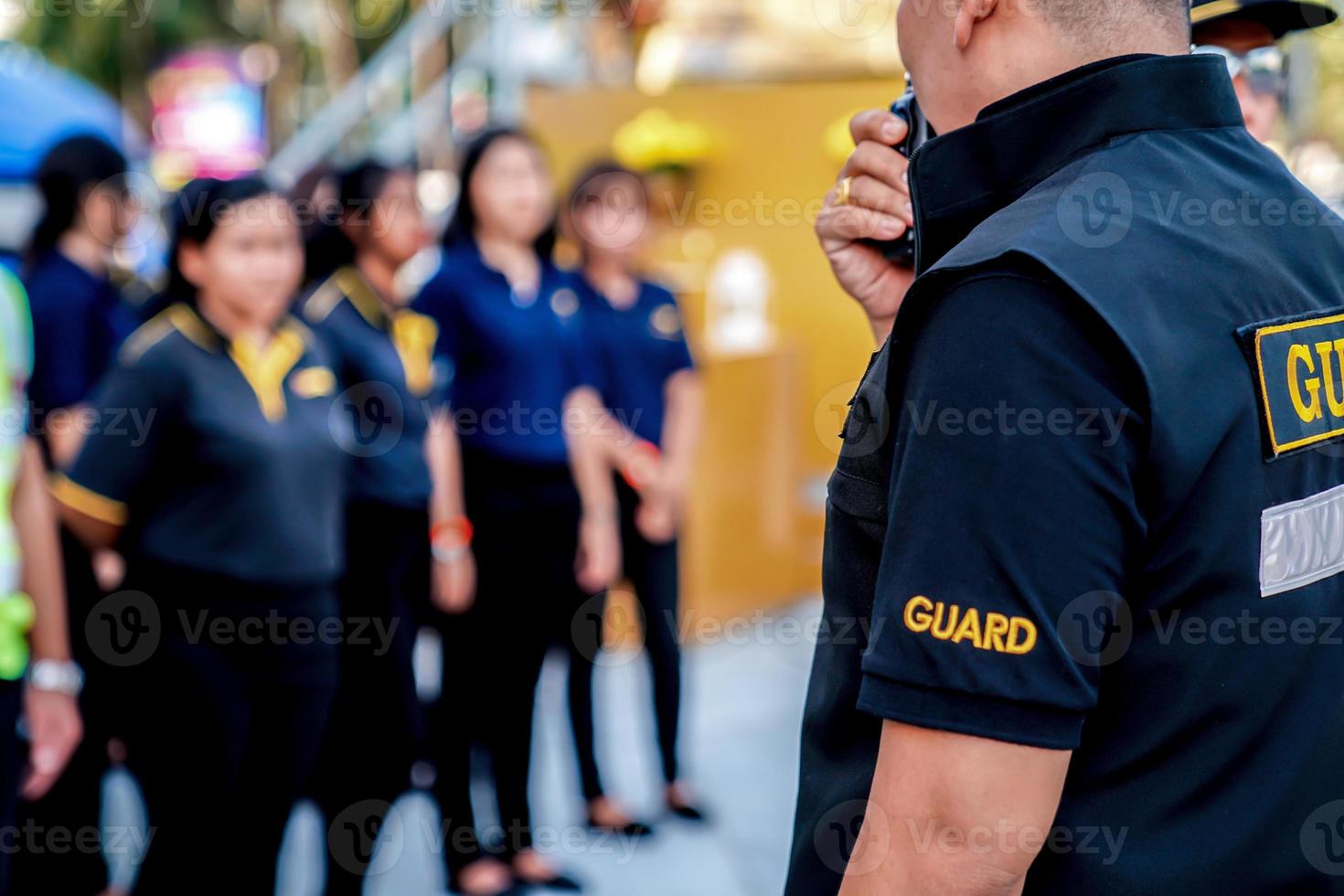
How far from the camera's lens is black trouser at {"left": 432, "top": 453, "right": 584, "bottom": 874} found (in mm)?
3525

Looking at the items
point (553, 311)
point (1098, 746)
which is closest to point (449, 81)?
point (553, 311)

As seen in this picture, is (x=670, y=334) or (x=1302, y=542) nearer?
(x=1302, y=542)

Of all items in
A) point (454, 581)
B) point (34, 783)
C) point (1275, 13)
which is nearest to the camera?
point (1275, 13)

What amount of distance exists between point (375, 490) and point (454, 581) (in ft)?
1.08

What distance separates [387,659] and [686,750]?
5.00ft

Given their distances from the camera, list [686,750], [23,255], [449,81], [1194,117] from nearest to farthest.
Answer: [1194,117]
[23,255]
[686,750]
[449,81]

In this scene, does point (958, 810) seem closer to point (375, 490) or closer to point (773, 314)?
point (375, 490)

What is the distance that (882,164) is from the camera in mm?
1335

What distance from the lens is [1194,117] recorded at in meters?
1.12

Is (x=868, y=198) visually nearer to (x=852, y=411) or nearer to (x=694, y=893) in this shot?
(x=852, y=411)

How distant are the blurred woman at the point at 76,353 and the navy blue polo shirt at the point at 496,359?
38.2 inches

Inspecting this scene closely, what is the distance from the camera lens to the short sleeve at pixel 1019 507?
3.04 feet

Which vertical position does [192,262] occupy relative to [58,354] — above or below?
above

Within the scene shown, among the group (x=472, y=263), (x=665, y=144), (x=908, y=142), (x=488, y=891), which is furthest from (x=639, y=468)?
(x=665, y=144)
